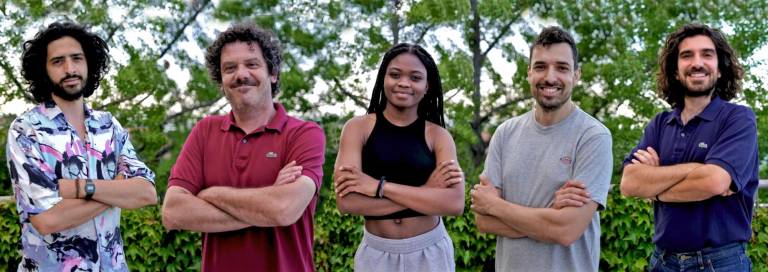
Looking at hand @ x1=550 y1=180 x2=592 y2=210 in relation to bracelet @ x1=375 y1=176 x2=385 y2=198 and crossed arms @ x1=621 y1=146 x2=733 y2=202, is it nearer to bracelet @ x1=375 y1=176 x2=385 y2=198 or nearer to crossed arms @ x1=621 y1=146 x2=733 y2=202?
crossed arms @ x1=621 y1=146 x2=733 y2=202

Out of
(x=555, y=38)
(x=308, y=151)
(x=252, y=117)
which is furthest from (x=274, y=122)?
(x=555, y=38)

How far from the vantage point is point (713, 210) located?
3865mm

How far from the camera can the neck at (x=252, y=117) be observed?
385 cm

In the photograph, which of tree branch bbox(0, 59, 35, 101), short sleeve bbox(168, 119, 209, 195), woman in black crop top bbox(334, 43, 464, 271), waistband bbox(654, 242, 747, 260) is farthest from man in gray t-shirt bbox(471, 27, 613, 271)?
tree branch bbox(0, 59, 35, 101)

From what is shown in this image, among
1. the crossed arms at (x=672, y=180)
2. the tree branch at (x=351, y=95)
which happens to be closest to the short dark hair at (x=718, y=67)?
the crossed arms at (x=672, y=180)

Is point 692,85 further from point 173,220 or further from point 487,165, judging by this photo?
point 173,220

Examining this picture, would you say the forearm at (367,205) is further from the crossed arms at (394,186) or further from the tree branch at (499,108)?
the tree branch at (499,108)

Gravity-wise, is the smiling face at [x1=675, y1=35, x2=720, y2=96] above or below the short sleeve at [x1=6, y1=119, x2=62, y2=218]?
above

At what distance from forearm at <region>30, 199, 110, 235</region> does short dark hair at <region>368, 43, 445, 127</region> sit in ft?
4.88

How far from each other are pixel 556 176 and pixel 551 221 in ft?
0.80

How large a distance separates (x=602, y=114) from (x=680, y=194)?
1318 centimetres

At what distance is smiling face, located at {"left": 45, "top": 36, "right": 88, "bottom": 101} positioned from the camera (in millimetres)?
3934

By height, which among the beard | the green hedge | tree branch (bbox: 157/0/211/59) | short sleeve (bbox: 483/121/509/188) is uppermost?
tree branch (bbox: 157/0/211/59)

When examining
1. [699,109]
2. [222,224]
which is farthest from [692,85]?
[222,224]
